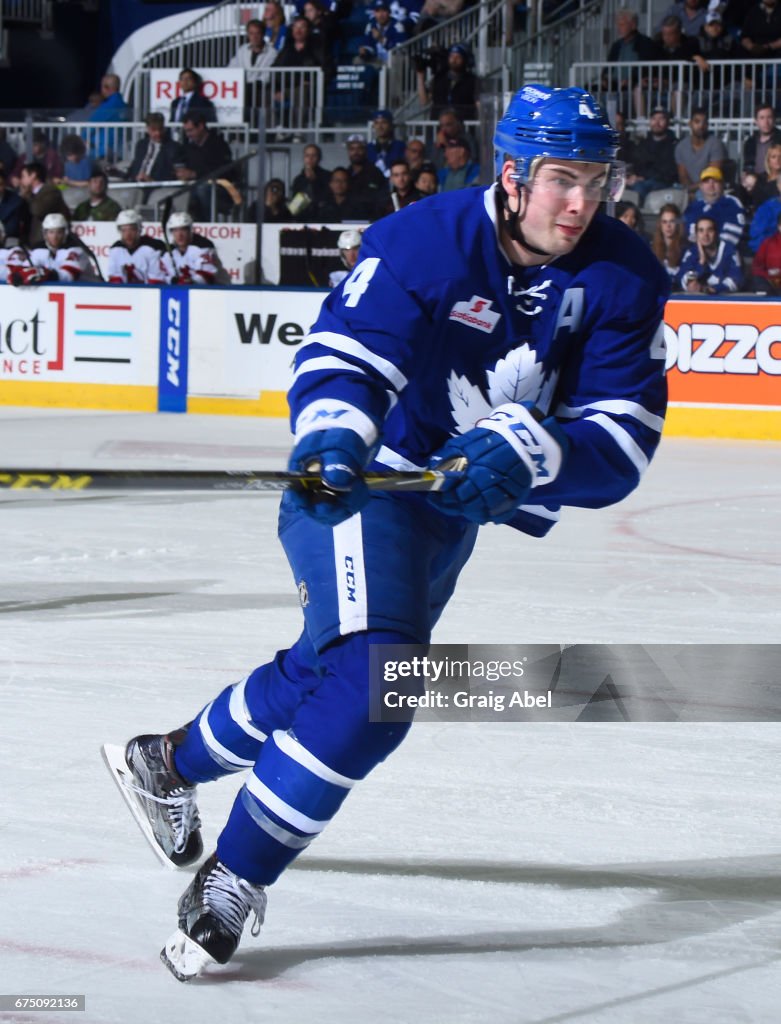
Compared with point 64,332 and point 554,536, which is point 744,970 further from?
point 64,332

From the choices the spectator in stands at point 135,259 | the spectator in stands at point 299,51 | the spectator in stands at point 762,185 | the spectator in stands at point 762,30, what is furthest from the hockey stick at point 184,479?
the spectator in stands at point 299,51

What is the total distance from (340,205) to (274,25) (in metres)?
4.76

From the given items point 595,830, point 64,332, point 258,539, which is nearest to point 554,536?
point 258,539

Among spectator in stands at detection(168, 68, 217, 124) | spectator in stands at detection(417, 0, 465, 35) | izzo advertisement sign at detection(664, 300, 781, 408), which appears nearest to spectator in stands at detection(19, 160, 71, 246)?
spectator in stands at detection(168, 68, 217, 124)

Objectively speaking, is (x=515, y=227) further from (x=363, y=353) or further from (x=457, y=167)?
(x=457, y=167)

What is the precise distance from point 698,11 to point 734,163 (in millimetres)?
3074

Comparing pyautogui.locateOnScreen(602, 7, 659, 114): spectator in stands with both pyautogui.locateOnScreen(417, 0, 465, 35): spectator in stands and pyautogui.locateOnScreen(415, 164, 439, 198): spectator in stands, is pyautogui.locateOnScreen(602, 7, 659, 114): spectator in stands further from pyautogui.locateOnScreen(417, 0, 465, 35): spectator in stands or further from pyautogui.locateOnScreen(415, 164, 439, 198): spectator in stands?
pyautogui.locateOnScreen(417, 0, 465, 35): spectator in stands

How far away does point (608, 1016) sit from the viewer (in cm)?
216

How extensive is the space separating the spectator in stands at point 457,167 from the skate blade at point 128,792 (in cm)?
892

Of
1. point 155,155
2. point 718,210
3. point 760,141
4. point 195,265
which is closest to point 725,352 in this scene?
point 718,210

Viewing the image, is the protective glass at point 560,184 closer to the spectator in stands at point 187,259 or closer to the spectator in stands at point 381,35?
the spectator in stands at point 187,259

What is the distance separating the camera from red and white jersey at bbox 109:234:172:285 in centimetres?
1185

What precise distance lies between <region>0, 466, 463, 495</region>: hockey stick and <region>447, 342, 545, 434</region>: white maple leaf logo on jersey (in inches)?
7.3

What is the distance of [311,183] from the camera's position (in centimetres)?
1205
